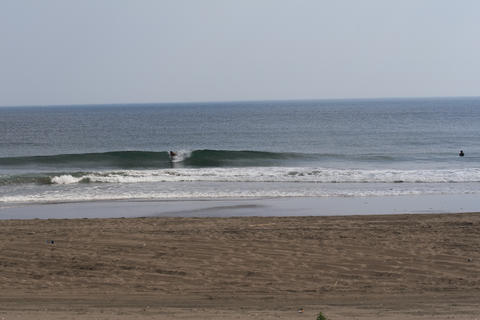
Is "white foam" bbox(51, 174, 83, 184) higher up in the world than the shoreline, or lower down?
higher up

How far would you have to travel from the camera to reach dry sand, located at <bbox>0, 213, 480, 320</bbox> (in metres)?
8.73

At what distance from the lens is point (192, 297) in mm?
9375

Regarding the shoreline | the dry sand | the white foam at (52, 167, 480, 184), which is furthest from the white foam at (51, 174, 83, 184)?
the dry sand

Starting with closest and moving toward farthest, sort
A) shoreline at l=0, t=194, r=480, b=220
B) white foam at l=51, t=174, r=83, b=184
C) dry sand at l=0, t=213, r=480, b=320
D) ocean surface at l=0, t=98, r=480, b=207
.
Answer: dry sand at l=0, t=213, r=480, b=320 < shoreline at l=0, t=194, r=480, b=220 < ocean surface at l=0, t=98, r=480, b=207 < white foam at l=51, t=174, r=83, b=184

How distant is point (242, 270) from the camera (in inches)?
423

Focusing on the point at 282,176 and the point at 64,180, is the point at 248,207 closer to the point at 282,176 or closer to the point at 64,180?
the point at 282,176


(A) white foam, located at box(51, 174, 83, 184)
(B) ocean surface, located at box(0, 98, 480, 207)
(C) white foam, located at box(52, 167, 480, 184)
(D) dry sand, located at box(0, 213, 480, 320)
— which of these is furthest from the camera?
(A) white foam, located at box(51, 174, 83, 184)

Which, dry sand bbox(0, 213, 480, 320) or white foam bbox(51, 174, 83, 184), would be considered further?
white foam bbox(51, 174, 83, 184)

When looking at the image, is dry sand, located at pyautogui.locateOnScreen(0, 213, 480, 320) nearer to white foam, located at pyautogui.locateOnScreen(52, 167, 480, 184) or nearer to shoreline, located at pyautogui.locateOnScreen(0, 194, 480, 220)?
shoreline, located at pyautogui.locateOnScreen(0, 194, 480, 220)

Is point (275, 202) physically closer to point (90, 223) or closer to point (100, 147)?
point (90, 223)

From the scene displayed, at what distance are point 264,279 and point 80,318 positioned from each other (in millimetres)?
3497

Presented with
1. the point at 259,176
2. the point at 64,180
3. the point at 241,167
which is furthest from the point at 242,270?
the point at 241,167

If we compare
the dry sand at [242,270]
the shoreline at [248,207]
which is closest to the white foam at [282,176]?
the shoreline at [248,207]

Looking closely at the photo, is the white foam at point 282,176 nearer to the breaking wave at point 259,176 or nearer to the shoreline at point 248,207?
the breaking wave at point 259,176
